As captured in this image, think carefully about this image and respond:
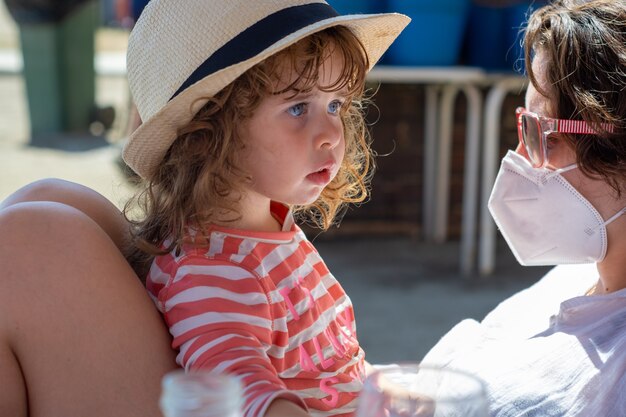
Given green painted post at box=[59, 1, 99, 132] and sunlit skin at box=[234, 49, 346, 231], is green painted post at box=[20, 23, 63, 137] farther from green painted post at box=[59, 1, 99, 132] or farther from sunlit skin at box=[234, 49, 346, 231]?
sunlit skin at box=[234, 49, 346, 231]

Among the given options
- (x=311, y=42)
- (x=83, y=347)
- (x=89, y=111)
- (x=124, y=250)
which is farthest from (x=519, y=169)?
(x=89, y=111)

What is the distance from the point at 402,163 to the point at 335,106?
12.5ft

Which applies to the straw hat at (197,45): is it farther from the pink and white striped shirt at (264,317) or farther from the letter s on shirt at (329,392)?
the letter s on shirt at (329,392)

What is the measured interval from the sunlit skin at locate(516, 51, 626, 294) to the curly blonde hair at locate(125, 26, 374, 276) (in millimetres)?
362

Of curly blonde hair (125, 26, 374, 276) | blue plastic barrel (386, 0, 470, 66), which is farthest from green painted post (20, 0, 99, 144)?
curly blonde hair (125, 26, 374, 276)

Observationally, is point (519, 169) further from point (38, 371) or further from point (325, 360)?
point (38, 371)

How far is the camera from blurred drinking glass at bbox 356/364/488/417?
0.85 meters

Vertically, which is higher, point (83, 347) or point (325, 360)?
point (83, 347)

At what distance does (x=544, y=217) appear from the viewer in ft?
5.80

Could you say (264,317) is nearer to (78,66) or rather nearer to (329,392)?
(329,392)

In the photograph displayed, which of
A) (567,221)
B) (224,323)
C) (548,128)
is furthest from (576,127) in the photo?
(224,323)

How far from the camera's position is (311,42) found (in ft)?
5.07

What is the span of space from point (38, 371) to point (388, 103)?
418cm

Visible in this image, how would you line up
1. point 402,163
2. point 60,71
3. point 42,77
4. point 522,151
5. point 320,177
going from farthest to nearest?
point 60,71, point 42,77, point 402,163, point 522,151, point 320,177
